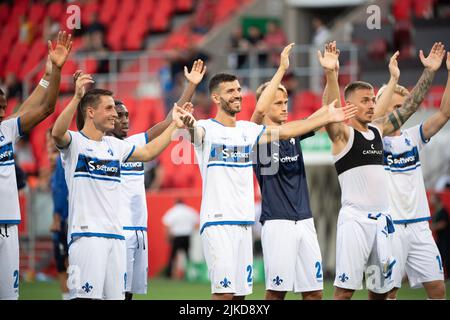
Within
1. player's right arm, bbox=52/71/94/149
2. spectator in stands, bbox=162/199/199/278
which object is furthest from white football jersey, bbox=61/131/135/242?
spectator in stands, bbox=162/199/199/278

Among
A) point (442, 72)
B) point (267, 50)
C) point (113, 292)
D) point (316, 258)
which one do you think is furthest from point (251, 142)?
point (267, 50)

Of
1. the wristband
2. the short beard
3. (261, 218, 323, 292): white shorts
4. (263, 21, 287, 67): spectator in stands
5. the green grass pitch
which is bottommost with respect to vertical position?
the green grass pitch

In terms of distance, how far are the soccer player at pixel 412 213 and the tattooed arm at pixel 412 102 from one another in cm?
14

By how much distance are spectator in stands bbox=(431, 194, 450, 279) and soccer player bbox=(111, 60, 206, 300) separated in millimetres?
9379

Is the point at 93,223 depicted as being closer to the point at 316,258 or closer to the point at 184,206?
the point at 316,258

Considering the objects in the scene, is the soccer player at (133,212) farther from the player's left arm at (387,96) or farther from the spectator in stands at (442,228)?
the spectator in stands at (442,228)

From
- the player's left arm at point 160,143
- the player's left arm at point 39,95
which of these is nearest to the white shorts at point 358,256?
the player's left arm at point 160,143

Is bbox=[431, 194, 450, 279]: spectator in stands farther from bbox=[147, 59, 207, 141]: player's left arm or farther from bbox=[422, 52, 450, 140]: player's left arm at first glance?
bbox=[147, 59, 207, 141]: player's left arm

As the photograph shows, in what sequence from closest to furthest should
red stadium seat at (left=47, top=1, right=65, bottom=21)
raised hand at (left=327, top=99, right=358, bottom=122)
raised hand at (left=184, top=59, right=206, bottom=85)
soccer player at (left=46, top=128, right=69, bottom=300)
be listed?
raised hand at (left=327, top=99, right=358, bottom=122) < raised hand at (left=184, top=59, right=206, bottom=85) < soccer player at (left=46, top=128, right=69, bottom=300) < red stadium seat at (left=47, top=1, right=65, bottom=21)

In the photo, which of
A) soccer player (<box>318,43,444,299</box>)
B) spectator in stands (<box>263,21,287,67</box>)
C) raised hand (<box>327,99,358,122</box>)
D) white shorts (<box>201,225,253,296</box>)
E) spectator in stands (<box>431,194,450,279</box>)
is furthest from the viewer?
spectator in stands (<box>263,21,287,67</box>)

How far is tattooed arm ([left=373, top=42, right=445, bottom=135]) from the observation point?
38.0 ft

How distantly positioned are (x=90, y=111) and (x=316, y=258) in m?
2.95

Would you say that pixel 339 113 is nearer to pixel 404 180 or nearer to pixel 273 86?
pixel 273 86
